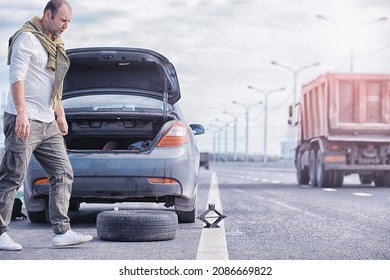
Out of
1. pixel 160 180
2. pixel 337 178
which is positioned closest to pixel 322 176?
pixel 337 178

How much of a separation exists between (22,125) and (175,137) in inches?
85.5

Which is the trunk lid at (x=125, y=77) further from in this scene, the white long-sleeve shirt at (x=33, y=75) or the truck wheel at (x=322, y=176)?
the truck wheel at (x=322, y=176)

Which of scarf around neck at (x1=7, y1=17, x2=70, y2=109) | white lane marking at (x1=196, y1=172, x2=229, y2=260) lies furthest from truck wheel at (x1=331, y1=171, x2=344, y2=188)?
scarf around neck at (x1=7, y1=17, x2=70, y2=109)

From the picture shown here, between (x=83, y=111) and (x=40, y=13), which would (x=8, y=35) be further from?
(x=83, y=111)

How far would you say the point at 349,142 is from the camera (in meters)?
18.4

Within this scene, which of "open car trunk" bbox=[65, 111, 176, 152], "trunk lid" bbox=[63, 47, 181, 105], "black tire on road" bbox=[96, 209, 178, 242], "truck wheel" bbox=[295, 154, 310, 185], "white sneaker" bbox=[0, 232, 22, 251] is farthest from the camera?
"truck wheel" bbox=[295, 154, 310, 185]

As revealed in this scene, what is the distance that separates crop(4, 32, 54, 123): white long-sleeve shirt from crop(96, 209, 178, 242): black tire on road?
3.47ft

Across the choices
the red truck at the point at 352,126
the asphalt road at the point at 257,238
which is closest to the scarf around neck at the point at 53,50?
the asphalt road at the point at 257,238

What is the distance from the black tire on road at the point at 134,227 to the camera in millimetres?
6258

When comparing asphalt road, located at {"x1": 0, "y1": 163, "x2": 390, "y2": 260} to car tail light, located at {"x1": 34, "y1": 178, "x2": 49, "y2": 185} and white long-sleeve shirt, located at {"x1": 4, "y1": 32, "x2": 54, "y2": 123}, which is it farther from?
white long-sleeve shirt, located at {"x1": 4, "y1": 32, "x2": 54, "y2": 123}

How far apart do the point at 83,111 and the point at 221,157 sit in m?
94.7

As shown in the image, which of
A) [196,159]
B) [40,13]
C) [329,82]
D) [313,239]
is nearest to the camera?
[40,13]

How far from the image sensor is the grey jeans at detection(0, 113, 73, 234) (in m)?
5.45
